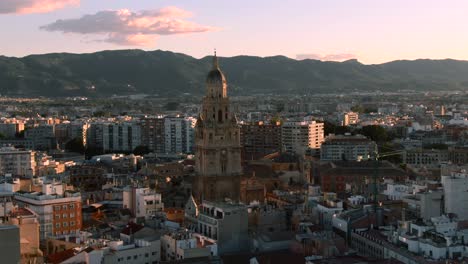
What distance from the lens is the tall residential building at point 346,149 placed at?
3403 inches

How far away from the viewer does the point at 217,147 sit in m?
49.8

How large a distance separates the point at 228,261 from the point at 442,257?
343 inches

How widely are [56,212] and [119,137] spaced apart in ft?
222

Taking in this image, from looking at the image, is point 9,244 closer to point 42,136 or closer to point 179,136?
point 179,136

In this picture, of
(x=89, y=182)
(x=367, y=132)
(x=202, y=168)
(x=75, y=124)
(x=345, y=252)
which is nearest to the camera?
(x=345, y=252)

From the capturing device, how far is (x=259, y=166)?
221ft

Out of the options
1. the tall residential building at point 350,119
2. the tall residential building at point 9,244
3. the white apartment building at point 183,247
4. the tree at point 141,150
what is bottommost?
the tree at point 141,150

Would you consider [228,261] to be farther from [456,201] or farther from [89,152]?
[89,152]

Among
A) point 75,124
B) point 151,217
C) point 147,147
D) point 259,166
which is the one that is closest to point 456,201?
point 151,217

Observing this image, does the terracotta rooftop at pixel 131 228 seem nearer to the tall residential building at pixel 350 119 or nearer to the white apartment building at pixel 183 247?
the white apartment building at pixel 183 247

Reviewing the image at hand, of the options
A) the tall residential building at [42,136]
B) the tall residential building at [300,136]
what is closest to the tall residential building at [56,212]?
the tall residential building at [300,136]

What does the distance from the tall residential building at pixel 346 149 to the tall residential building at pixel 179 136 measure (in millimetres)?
18952

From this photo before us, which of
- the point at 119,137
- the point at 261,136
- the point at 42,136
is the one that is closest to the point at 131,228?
the point at 261,136

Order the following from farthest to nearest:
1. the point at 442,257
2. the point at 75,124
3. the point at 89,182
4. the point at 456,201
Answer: the point at 75,124, the point at 89,182, the point at 456,201, the point at 442,257
